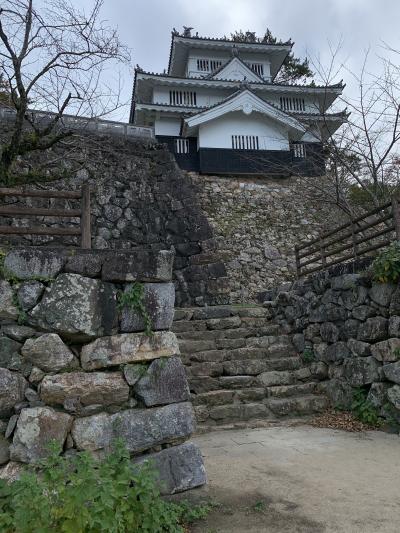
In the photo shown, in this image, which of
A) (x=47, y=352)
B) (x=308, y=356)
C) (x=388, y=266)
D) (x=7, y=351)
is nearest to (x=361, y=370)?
(x=308, y=356)

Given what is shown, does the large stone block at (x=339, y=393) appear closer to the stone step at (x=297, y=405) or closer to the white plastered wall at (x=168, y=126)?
the stone step at (x=297, y=405)

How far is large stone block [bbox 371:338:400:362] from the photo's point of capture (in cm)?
466

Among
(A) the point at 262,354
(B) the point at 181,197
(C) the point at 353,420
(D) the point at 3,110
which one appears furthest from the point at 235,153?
(C) the point at 353,420

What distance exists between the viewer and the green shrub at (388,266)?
4.73 meters

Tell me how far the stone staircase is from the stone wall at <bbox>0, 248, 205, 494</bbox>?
233 centimetres

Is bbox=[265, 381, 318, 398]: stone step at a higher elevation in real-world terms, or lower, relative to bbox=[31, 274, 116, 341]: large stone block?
lower

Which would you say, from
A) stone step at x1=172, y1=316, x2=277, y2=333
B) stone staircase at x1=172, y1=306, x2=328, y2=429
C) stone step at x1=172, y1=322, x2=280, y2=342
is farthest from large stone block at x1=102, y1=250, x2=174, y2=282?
stone step at x1=172, y1=316, x2=277, y2=333

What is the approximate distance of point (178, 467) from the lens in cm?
276

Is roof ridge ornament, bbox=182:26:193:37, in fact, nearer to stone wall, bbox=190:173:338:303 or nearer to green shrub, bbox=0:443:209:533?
stone wall, bbox=190:173:338:303

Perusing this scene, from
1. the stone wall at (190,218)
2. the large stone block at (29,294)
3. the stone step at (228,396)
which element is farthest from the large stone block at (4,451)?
the stone wall at (190,218)

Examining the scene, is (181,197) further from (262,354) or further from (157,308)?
(157,308)

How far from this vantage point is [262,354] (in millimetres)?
6375

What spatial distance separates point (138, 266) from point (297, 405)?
3458 millimetres

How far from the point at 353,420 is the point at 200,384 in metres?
1.99
